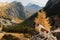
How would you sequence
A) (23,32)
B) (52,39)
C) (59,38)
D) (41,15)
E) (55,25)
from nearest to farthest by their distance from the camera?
(52,39), (23,32), (59,38), (41,15), (55,25)

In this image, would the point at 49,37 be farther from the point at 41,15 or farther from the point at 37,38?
the point at 41,15

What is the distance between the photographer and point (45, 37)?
5047cm

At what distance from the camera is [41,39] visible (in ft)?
161

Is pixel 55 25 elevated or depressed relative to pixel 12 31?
elevated

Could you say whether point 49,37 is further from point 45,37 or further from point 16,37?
point 16,37

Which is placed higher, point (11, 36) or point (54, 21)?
point (54, 21)

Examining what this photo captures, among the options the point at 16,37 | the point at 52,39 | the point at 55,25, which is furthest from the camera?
the point at 55,25

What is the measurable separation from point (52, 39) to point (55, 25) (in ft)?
228

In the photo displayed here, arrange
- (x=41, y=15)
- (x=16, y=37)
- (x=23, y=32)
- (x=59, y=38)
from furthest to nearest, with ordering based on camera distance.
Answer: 1. (x=41, y=15)
2. (x=59, y=38)
3. (x=23, y=32)
4. (x=16, y=37)

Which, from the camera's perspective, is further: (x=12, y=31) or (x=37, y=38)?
(x=12, y=31)

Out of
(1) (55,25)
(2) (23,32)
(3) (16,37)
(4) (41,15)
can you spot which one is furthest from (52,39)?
(1) (55,25)

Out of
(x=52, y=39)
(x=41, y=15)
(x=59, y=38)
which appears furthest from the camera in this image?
(x=41, y=15)

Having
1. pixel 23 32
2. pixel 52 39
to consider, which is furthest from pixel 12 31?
pixel 52 39

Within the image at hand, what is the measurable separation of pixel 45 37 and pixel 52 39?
3.67m
